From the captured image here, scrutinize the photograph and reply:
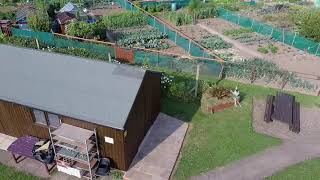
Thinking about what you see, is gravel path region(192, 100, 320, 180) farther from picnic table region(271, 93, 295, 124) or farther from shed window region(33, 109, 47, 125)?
shed window region(33, 109, 47, 125)

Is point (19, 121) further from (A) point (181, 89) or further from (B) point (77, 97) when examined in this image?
(A) point (181, 89)

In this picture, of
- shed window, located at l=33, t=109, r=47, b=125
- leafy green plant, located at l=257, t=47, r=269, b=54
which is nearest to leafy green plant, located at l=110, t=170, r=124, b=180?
shed window, located at l=33, t=109, r=47, b=125

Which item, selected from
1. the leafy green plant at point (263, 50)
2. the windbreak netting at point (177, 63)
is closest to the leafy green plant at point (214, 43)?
the leafy green plant at point (263, 50)

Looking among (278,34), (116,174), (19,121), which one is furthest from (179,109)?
(278,34)

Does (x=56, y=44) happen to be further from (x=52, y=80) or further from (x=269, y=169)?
(x=269, y=169)

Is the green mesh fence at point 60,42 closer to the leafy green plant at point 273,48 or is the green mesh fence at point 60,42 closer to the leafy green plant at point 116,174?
the leafy green plant at point 116,174

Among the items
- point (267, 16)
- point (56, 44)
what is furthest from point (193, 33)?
point (56, 44)
